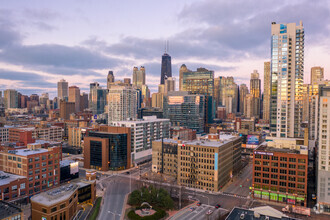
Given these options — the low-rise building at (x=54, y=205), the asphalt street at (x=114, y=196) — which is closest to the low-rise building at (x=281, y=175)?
the asphalt street at (x=114, y=196)

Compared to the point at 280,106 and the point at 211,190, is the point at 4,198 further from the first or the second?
the point at 280,106

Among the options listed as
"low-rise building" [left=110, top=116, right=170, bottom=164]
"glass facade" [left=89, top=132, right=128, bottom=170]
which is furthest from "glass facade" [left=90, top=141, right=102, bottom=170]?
"low-rise building" [left=110, top=116, right=170, bottom=164]

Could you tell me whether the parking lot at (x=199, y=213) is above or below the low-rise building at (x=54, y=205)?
below

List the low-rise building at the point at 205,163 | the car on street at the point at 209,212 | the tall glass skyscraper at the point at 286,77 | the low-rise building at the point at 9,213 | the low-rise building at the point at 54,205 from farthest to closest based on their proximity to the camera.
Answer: the tall glass skyscraper at the point at 286,77 → the low-rise building at the point at 205,163 → the car on street at the point at 209,212 → the low-rise building at the point at 54,205 → the low-rise building at the point at 9,213

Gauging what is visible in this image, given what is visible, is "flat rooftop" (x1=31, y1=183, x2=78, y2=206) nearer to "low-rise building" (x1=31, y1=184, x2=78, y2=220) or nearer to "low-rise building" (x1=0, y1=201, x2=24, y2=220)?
"low-rise building" (x1=31, y1=184, x2=78, y2=220)

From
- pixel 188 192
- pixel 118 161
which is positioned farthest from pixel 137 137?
pixel 188 192

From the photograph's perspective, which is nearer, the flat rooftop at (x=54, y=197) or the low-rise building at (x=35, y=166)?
the flat rooftop at (x=54, y=197)

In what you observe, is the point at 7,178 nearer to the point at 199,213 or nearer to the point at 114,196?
the point at 114,196

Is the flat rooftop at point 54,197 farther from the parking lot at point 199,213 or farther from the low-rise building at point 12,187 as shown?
the parking lot at point 199,213
